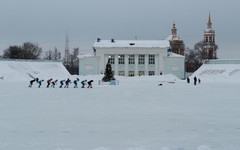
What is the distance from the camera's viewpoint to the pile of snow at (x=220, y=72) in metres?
52.2

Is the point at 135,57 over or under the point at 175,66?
over

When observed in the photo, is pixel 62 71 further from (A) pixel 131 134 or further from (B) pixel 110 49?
(A) pixel 131 134

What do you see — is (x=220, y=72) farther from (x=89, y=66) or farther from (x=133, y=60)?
(x=89, y=66)

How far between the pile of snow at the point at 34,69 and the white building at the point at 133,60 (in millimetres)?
6994

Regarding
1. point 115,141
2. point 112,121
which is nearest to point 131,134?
point 115,141

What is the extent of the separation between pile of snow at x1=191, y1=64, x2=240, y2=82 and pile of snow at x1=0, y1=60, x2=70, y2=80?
33.9 metres

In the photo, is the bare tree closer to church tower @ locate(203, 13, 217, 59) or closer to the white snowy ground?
church tower @ locate(203, 13, 217, 59)

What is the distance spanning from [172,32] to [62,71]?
63.6m

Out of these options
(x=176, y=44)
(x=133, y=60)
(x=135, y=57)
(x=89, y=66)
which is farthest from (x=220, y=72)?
(x=176, y=44)

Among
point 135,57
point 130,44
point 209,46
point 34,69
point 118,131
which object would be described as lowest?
point 118,131

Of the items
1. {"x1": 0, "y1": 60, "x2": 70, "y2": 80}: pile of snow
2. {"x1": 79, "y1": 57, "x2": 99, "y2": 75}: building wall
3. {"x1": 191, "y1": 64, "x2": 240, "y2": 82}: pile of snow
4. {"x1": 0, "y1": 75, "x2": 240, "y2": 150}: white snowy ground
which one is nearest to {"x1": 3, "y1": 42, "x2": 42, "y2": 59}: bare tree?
{"x1": 0, "y1": 60, "x2": 70, "y2": 80}: pile of snow

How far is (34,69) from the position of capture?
6262 cm

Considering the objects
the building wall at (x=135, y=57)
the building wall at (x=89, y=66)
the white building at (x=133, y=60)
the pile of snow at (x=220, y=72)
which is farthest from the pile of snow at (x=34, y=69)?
the pile of snow at (x=220, y=72)

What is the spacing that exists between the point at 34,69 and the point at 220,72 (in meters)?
45.0
